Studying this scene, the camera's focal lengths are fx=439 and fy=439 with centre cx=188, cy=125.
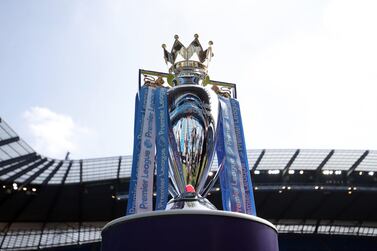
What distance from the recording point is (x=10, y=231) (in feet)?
97.1

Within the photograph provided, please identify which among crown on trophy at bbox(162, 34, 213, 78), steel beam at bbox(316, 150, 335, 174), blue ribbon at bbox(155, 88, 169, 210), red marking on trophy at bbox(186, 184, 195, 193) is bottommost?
red marking on trophy at bbox(186, 184, 195, 193)

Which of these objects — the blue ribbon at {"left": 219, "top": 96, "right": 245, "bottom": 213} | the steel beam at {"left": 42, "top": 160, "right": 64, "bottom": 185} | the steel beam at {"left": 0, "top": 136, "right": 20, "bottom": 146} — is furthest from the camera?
the steel beam at {"left": 42, "top": 160, "right": 64, "bottom": 185}

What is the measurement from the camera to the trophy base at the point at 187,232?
3.19 metres

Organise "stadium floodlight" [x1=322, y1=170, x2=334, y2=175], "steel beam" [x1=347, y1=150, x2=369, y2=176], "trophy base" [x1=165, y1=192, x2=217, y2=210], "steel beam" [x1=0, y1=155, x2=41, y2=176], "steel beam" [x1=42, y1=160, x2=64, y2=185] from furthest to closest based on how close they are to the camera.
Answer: "stadium floodlight" [x1=322, y1=170, x2=334, y2=175]
"steel beam" [x1=347, y1=150, x2=369, y2=176]
"steel beam" [x1=42, y1=160, x2=64, y2=185]
"steel beam" [x1=0, y1=155, x2=41, y2=176]
"trophy base" [x1=165, y1=192, x2=217, y2=210]

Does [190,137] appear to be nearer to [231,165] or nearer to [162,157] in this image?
[162,157]

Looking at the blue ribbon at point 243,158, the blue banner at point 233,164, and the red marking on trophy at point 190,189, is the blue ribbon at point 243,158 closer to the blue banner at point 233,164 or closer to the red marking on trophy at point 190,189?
the blue banner at point 233,164

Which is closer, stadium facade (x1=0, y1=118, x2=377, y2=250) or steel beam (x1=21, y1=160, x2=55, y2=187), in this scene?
steel beam (x1=21, y1=160, x2=55, y2=187)

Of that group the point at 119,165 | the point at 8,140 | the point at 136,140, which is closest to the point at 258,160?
Result: the point at 119,165

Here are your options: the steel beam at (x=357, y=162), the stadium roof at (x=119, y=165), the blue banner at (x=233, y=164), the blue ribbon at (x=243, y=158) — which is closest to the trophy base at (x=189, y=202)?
the blue banner at (x=233, y=164)

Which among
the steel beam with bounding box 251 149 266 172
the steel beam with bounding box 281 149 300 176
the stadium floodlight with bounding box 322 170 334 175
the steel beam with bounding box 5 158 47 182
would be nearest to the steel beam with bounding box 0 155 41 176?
the steel beam with bounding box 5 158 47 182

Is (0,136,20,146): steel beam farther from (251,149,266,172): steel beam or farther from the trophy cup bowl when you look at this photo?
the trophy cup bowl

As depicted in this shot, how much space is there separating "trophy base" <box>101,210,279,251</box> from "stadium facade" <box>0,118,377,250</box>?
61.8 feet

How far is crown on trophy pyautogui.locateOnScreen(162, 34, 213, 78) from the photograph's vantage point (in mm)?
4762

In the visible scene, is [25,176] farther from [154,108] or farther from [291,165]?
[154,108]
